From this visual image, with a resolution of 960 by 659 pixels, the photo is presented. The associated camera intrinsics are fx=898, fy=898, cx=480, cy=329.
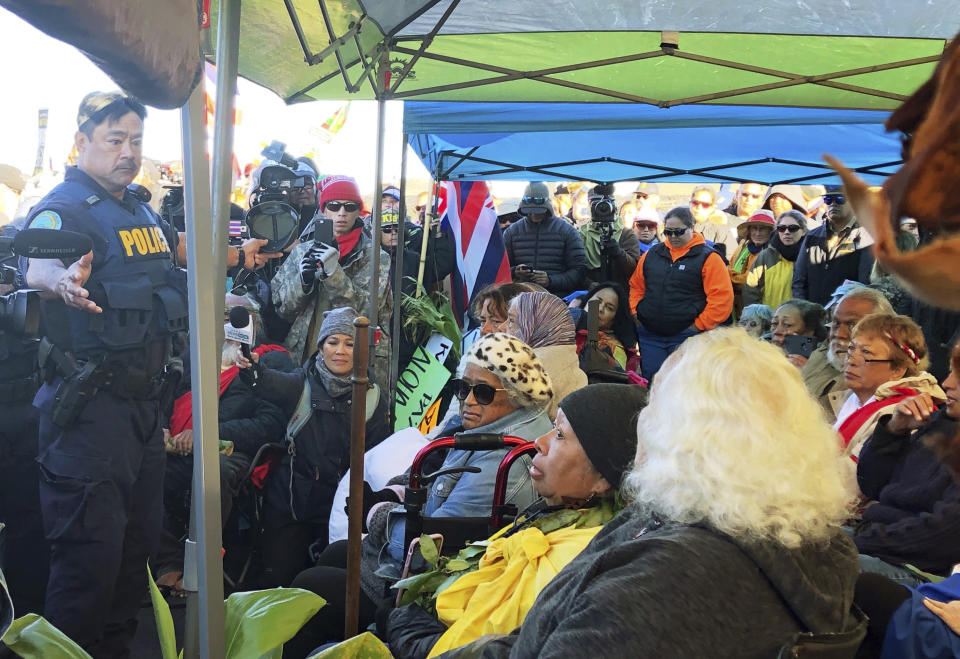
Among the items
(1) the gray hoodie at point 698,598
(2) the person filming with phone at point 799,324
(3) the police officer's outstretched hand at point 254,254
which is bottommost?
(1) the gray hoodie at point 698,598

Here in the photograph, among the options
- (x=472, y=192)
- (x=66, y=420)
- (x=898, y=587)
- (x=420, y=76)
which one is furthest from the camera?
(x=472, y=192)

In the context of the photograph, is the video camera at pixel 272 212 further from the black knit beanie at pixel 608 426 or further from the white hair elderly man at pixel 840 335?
the black knit beanie at pixel 608 426

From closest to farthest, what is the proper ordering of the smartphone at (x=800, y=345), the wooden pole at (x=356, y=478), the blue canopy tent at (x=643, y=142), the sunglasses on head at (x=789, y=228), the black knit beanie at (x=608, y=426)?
1. the black knit beanie at (x=608, y=426)
2. the wooden pole at (x=356, y=478)
3. the smartphone at (x=800, y=345)
4. the blue canopy tent at (x=643, y=142)
5. the sunglasses on head at (x=789, y=228)

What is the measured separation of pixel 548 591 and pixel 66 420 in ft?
7.38

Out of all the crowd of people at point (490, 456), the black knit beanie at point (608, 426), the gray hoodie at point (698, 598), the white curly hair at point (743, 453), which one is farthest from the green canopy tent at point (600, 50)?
the gray hoodie at point (698, 598)

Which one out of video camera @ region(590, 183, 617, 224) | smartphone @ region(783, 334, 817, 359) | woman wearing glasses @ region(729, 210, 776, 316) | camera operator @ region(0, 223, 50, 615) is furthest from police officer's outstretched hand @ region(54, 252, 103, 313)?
woman wearing glasses @ region(729, 210, 776, 316)

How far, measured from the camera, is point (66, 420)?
10.6 ft

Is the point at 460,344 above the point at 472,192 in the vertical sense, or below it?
below

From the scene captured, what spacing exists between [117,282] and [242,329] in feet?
4.14

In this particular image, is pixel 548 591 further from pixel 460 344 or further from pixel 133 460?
pixel 460 344

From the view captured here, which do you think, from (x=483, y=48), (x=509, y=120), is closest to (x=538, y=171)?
(x=509, y=120)

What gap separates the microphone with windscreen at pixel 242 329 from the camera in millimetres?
4543

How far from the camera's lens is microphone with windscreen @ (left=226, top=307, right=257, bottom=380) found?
14.9 ft

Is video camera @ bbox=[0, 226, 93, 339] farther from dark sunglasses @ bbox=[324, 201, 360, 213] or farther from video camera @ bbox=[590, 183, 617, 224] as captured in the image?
video camera @ bbox=[590, 183, 617, 224]
